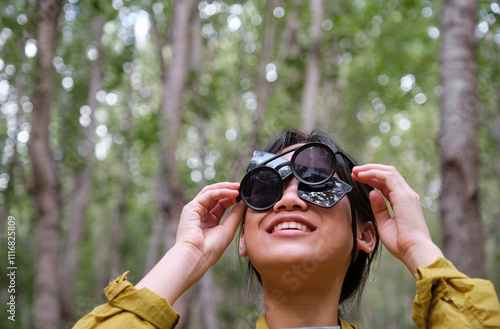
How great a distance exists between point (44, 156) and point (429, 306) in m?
3.96

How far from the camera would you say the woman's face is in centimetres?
185

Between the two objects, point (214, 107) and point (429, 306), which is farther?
point (214, 107)

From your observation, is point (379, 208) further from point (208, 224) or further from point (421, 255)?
point (208, 224)

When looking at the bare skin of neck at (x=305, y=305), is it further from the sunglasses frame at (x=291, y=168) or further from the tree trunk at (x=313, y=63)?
the tree trunk at (x=313, y=63)

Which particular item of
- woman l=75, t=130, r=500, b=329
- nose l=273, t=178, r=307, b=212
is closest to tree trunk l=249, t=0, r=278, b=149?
woman l=75, t=130, r=500, b=329

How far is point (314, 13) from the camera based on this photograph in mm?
7711

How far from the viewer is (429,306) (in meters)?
1.67

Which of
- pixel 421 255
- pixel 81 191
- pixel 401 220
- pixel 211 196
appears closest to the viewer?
pixel 421 255

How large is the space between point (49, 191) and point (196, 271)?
3.34 m

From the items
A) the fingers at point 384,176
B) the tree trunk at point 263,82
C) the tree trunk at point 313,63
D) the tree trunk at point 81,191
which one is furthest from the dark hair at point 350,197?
the tree trunk at point 81,191

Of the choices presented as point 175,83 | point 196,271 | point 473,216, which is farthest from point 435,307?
point 175,83

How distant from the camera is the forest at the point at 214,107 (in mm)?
3506

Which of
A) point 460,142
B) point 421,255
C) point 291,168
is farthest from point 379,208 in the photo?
point 460,142

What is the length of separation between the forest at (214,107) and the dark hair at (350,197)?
1.03ft
